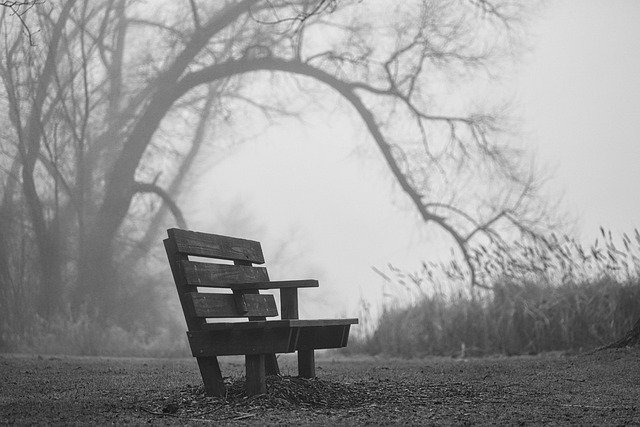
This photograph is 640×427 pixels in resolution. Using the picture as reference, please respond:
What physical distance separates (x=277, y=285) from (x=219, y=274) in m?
0.29

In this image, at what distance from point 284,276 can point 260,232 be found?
755 millimetres

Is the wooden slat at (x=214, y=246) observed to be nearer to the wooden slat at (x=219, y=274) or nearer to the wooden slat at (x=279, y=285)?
the wooden slat at (x=219, y=274)

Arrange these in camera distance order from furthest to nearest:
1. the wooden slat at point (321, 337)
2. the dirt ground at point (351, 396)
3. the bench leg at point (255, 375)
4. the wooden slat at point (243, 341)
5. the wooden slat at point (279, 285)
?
the wooden slat at point (321, 337) → the wooden slat at point (279, 285) → the bench leg at point (255, 375) → the wooden slat at point (243, 341) → the dirt ground at point (351, 396)

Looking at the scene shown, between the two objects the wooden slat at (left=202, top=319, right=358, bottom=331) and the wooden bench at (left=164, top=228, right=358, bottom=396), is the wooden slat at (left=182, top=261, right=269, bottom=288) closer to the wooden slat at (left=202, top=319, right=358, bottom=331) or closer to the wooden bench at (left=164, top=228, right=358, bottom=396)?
the wooden bench at (left=164, top=228, right=358, bottom=396)

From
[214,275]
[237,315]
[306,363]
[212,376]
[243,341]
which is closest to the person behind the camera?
[243,341]

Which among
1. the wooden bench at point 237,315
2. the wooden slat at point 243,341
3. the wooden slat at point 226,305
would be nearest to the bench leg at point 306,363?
the wooden bench at point 237,315

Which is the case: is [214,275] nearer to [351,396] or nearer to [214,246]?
[214,246]

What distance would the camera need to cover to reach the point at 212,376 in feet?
13.8

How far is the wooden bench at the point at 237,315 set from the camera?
3.98 m

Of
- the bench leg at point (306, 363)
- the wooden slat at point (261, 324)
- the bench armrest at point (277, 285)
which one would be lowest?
the bench leg at point (306, 363)

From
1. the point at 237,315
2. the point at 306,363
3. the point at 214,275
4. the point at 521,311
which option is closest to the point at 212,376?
the point at 237,315

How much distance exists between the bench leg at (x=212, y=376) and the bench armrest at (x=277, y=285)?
406mm

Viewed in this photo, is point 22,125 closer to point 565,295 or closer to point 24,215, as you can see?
point 24,215

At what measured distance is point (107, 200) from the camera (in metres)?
11.1
